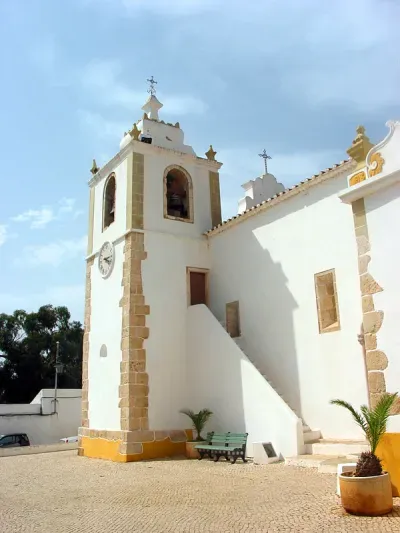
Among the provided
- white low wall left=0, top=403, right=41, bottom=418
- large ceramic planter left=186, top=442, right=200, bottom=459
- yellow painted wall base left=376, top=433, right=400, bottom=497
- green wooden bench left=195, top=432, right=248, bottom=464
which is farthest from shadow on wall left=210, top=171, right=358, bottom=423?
white low wall left=0, top=403, right=41, bottom=418

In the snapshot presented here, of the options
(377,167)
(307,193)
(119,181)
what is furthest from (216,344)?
(377,167)

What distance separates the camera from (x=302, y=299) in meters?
10.1

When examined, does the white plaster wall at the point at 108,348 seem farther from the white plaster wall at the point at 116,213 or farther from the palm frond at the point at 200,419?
the palm frond at the point at 200,419

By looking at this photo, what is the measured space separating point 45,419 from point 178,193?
1460 centimetres

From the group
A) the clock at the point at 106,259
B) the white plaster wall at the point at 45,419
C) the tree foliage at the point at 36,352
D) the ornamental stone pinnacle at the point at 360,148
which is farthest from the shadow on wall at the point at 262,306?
the tree foliage at the point at 36,352

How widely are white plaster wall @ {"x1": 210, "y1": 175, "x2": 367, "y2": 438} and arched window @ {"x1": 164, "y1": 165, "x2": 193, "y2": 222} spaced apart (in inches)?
64.4

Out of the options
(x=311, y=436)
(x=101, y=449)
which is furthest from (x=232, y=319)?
(x=101, y=449)

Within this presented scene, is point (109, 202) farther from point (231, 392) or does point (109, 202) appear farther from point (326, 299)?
point (326, 299)

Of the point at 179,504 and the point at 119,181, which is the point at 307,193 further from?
the point at 179,504

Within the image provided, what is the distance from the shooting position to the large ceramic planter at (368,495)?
189 inches

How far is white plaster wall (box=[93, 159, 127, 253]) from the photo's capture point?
1284 centimetres

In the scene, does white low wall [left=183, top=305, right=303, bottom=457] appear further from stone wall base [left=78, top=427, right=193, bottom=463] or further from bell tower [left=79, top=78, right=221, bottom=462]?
stone wall base [left=78, top=427, right=193, bottom=463]

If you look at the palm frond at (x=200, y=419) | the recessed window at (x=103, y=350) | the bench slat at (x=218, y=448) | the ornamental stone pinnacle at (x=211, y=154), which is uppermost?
the ornamental stone pinnacle at (x=211, y=154)

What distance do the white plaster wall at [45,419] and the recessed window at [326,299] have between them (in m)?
17.5
